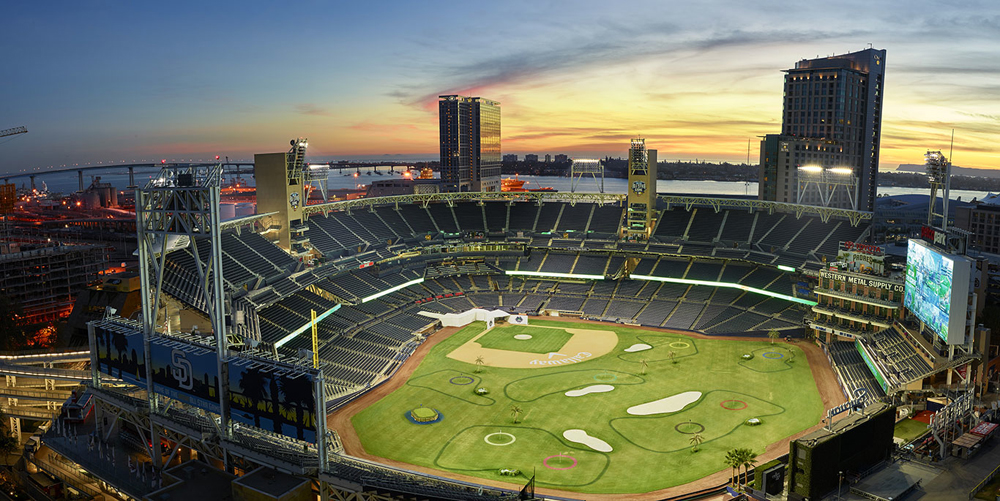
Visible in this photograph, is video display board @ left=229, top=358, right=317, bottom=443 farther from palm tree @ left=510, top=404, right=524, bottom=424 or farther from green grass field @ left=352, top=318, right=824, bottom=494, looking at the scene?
palm tree @ left=510, top=404, right=524, bottom=424

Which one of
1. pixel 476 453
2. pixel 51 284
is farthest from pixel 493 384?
pixel 51 284

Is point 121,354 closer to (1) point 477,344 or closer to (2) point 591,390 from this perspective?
(2) point 591,390

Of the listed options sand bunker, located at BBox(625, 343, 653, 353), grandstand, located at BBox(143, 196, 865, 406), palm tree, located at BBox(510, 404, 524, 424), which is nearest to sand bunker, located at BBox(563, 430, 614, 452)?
palm tree, located at BBox(510, 404, 524, 424)

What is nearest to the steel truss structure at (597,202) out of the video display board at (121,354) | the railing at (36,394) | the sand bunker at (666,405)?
the railing at (36,394)

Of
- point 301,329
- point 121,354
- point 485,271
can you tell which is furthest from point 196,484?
point 485,271

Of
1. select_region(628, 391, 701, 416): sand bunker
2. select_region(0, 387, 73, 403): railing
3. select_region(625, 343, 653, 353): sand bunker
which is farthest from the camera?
select_region(625, 343, 653, 353): sand bunker

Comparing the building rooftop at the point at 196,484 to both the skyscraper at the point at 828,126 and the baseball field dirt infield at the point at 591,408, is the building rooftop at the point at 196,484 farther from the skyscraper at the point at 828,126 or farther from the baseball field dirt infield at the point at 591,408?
the skyscraper at the point at 828,126
